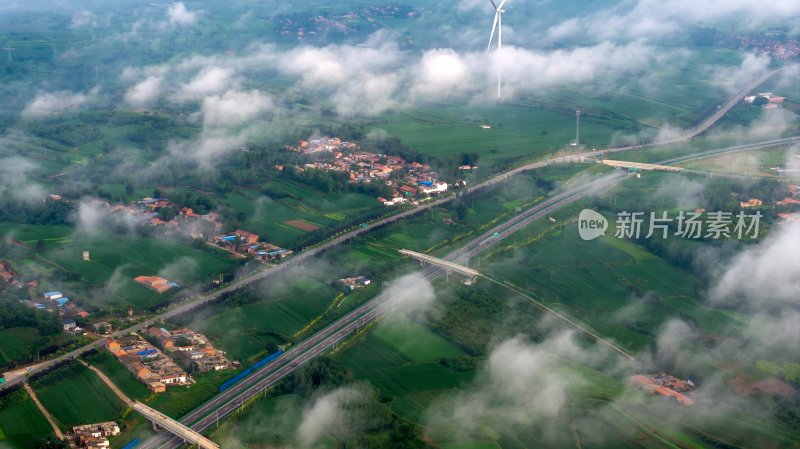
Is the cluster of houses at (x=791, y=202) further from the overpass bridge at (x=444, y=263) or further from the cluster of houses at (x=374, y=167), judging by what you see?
the cluster of houses at (x=374, y=167)

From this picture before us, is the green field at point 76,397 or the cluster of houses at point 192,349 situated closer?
the green field at point 76,397

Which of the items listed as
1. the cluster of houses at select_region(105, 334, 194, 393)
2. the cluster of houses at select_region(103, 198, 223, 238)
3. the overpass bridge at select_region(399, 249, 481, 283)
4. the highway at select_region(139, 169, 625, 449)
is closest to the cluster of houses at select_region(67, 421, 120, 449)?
the highway at select_region(139, 169, 625, 449)

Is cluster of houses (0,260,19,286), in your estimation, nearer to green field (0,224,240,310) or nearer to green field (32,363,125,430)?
green field (0,224,240,310)

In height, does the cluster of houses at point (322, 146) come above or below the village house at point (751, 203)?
below

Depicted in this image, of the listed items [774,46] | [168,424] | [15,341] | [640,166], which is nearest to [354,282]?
[168,424]

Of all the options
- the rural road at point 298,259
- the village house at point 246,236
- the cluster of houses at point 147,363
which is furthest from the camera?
the village house at point 246,236

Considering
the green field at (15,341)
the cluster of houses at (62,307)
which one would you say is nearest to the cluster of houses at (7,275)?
the cluster of houses at (62,307)

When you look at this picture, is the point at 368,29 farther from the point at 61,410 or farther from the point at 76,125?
the point at 61,410

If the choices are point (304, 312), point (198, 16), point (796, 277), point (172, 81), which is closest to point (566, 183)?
point (796, 277)
